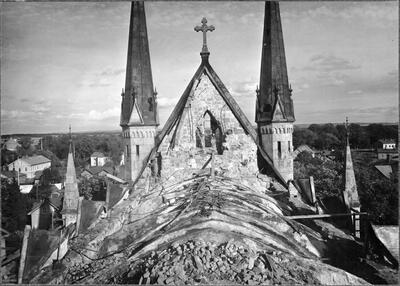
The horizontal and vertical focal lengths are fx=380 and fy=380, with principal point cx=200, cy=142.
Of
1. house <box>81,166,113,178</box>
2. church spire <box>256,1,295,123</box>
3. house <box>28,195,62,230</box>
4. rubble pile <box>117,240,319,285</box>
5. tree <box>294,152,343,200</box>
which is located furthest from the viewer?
house <box>81,166,113,178</box>

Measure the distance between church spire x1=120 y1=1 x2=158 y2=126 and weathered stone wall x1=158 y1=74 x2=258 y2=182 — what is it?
83.5 inches

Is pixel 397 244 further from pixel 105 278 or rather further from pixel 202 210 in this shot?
pixel 105 278

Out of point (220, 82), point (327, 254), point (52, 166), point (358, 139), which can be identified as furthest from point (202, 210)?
point (52, 166)

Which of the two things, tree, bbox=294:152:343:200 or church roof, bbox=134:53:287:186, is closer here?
church roof, bbox=134:53:287:186

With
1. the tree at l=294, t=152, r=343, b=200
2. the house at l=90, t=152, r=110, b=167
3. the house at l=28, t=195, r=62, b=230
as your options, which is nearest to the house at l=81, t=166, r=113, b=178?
the house at l=90, t=152, r=110, b=167

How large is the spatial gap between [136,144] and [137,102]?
68.3 inches

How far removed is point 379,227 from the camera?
8.45m

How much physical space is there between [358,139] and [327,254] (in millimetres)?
23766

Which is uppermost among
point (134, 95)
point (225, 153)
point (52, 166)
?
point (134, 95)

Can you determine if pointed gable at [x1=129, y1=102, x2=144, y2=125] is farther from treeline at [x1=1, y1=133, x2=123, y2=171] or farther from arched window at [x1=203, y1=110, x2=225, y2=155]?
treeline at [x1=1, y1=133, x2=123, y2=171]

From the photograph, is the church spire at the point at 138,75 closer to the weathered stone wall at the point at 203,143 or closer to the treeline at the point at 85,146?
the weathered stone wall at the point at 203,143

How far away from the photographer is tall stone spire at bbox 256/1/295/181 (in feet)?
50.1

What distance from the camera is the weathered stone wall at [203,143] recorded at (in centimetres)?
1377

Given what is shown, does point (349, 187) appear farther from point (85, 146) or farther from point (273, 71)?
point (85, 146)
